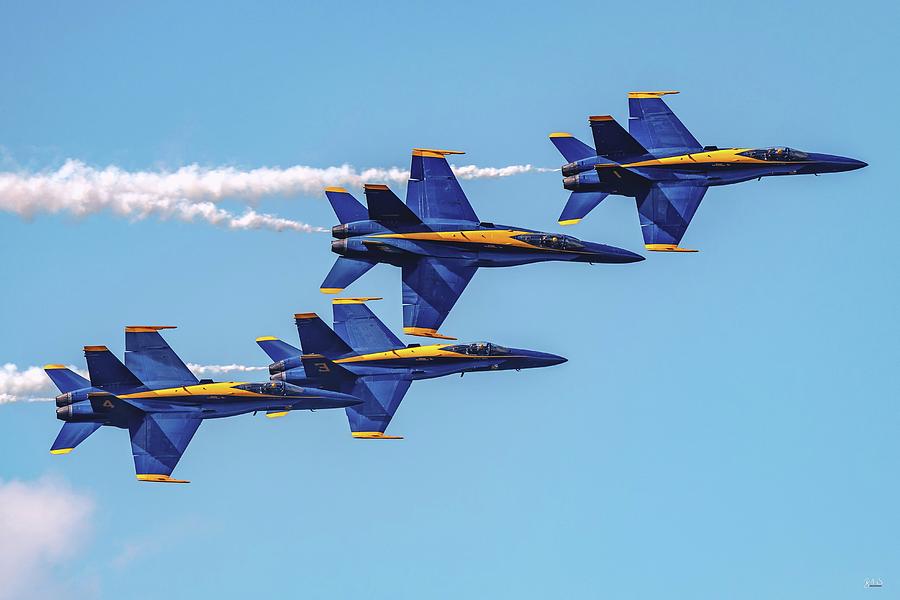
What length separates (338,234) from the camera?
100000mm

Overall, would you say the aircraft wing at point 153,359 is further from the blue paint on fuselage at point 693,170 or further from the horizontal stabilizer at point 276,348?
the blue paint on fuselage at point 693,170

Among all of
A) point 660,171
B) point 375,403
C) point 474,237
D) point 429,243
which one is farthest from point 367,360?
point 660,171

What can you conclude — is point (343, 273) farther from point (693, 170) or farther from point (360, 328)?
point (693, 170)

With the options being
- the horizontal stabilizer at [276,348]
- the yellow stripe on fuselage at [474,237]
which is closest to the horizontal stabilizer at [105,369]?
the horizontal stabilizer at [276,348]

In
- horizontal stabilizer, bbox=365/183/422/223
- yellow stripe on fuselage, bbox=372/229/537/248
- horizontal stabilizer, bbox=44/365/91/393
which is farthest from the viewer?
yellow stripe on fuselage, bbox=372/229/537/248

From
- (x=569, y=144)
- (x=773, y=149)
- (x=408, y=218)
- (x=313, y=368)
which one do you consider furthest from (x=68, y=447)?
(x=773, y=149)

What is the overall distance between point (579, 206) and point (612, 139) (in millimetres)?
4348

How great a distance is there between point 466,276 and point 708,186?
578 inches

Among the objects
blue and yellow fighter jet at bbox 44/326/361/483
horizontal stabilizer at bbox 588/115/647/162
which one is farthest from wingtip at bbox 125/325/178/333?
horizontal stabilizer at bbox 588/115/647/162

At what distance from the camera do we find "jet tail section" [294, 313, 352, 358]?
100 metres

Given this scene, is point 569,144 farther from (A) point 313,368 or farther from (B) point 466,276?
(A) point 313,368

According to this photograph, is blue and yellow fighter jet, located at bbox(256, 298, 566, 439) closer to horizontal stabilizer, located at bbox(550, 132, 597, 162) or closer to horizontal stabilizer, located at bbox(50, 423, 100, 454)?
horizontal stabilizer, located at bbox(50, 423, 100, 454)

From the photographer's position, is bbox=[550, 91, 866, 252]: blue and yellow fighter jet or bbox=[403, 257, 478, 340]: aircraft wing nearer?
bbox=[403, 257, 478, 340]: aircraft wing

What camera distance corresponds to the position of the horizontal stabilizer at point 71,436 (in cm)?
9669
